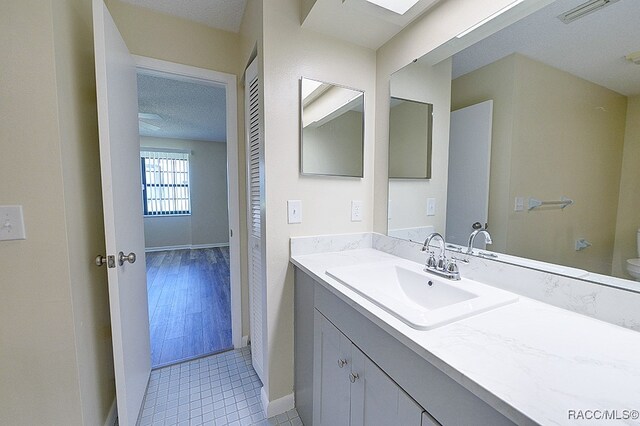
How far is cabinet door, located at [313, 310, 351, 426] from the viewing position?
3.05 ft

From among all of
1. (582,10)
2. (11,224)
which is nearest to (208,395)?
(11,224)

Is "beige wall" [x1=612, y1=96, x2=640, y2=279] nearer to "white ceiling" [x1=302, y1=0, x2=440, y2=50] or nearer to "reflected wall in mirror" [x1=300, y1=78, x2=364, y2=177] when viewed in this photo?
"white ceiling" [x1=302, y1=0, x2=440, y2=50]

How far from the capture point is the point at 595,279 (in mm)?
735

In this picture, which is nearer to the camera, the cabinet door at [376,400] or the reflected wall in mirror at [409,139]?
the cabinet door at [376,400]

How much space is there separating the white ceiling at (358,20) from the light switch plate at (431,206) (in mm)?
911

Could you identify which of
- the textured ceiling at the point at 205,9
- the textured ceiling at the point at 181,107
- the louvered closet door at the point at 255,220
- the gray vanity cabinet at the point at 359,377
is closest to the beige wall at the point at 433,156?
the gray vanity cabinet at the point at 359,377

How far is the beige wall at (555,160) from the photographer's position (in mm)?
749

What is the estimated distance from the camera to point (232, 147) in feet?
6.23

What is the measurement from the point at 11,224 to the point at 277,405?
4.67 feet

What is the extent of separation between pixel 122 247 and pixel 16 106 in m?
0.64

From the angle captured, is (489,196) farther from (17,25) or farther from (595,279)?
(17,25)

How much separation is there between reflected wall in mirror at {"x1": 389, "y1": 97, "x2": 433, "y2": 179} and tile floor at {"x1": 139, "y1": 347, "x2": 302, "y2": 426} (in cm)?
150

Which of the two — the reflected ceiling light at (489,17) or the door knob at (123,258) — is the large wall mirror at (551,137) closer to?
the reflected ceiling light at (489,17)

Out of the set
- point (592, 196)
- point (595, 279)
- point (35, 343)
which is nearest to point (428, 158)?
point (592, 196)
